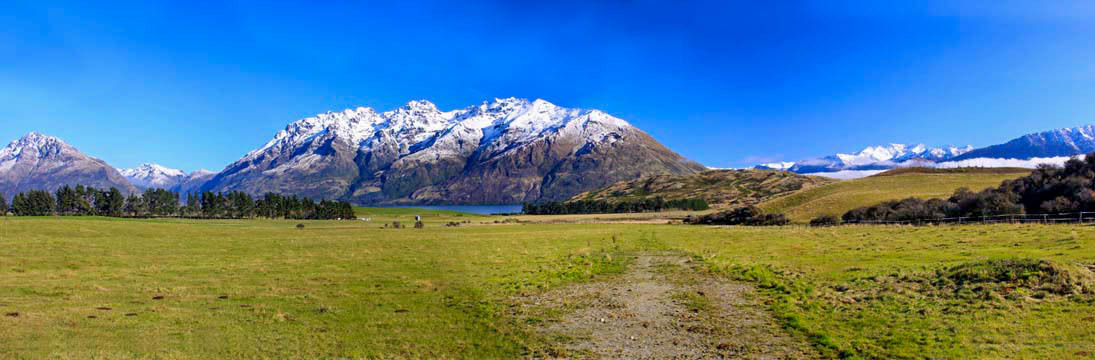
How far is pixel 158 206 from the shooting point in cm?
18088

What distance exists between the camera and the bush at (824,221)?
81.4 meters

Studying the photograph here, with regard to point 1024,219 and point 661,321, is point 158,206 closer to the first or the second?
point 661,321

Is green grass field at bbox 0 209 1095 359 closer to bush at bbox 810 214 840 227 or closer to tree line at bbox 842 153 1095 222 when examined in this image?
tree line at bbox 842 153 1095 222

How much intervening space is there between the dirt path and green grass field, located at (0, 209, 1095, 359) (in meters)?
1.07

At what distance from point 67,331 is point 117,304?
17.0 ft

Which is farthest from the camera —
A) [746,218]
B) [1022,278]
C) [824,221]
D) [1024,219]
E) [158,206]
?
[158,206]

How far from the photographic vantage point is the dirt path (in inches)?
628

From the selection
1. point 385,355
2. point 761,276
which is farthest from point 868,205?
point 385,355

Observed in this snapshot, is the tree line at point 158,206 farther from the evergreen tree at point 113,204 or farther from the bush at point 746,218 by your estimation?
the bush at point 746,218

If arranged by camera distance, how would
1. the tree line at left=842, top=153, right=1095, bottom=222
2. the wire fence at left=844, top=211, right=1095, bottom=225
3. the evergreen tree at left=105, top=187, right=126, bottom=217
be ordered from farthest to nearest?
the evergreen tree at left=105, top=187, right=126, bottom=217, the tree line at left=842, top=153, right=1095, bottom=222, the wire fence at left=844, top=211, right=1095, bottom=225

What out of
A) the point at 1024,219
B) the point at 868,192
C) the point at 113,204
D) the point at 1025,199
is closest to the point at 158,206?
the point at 113,204

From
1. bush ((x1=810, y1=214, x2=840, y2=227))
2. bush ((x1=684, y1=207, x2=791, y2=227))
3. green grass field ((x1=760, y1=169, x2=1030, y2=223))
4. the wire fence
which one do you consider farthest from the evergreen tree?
the wire fence

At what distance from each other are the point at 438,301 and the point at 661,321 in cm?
1031

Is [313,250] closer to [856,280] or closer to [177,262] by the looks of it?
[177,262]
